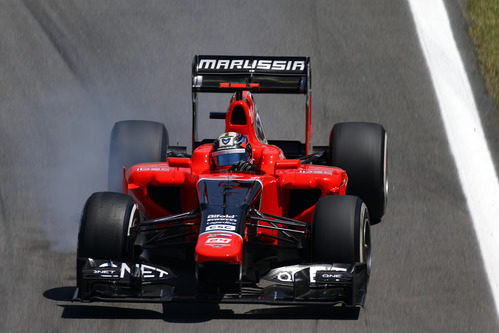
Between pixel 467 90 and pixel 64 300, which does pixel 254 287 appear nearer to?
pixel 64 300

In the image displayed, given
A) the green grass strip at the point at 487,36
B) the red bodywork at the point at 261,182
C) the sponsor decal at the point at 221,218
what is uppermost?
the green grass strip at the point at 487,36

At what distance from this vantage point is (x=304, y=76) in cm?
1323

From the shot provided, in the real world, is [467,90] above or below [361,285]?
above

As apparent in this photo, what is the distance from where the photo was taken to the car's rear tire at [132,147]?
1273 cm

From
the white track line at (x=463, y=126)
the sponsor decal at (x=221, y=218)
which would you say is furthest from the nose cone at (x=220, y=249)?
the white track line at (x=463, y=126)

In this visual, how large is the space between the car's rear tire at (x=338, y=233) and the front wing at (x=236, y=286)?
0.14 metres

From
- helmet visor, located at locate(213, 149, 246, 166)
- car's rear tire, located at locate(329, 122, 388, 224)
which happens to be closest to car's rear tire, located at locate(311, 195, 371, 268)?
helmet visor, located at locate(213, 149, 246, 166)

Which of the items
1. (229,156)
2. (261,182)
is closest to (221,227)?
(261,182)

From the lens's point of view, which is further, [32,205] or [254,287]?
[32,205]

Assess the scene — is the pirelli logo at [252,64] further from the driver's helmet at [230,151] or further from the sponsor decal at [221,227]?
the sponsor decal at [221,227]

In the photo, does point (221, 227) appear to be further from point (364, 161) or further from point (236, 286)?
point (364, 161)

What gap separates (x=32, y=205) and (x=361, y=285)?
5106 millimetres

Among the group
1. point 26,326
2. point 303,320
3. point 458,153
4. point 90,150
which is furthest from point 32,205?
point 458,153

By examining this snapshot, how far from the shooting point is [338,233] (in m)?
10.2
